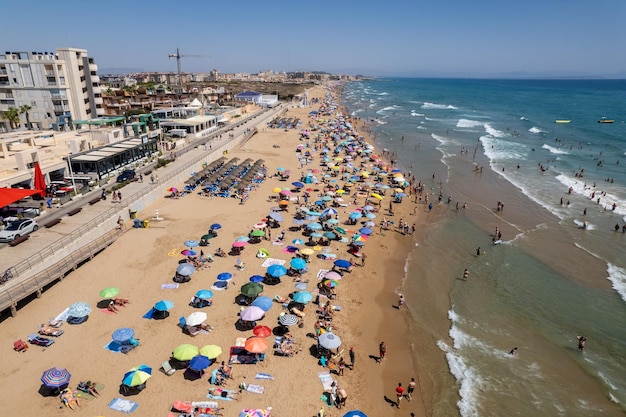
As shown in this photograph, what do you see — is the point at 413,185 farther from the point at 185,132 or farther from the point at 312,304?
the point at 185,132

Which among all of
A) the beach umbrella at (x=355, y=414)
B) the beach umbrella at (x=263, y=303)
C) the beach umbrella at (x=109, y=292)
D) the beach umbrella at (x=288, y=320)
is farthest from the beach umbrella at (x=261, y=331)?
the beach umbrella at (x=109, y=292)

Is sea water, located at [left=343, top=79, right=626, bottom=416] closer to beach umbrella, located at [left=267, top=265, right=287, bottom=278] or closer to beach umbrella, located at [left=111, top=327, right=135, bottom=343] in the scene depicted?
beach umbrella, located at [left=267, top=265, right=287, bottom=278]

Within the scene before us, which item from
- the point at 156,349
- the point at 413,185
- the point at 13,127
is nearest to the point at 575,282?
the point at 413,185

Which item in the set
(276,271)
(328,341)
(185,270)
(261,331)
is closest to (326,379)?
(328,341)

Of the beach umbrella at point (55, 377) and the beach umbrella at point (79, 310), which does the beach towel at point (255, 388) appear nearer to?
the beach umbrella at point (55, 377)

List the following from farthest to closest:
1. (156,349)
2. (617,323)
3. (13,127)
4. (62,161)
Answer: (13,127)
(62,161)
(617,323)
(156,349)

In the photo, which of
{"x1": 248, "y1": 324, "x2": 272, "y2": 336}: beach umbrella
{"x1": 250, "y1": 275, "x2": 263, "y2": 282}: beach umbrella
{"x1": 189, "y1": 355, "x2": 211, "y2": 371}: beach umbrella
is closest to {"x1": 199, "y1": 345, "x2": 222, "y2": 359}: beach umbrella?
{"x1": 189, "y1": 355, "x2": 211, "y2": 371}: beach umbrella

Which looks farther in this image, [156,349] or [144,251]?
[144,251]

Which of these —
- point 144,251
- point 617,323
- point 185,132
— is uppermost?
point 185,132

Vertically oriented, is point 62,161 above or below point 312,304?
above
